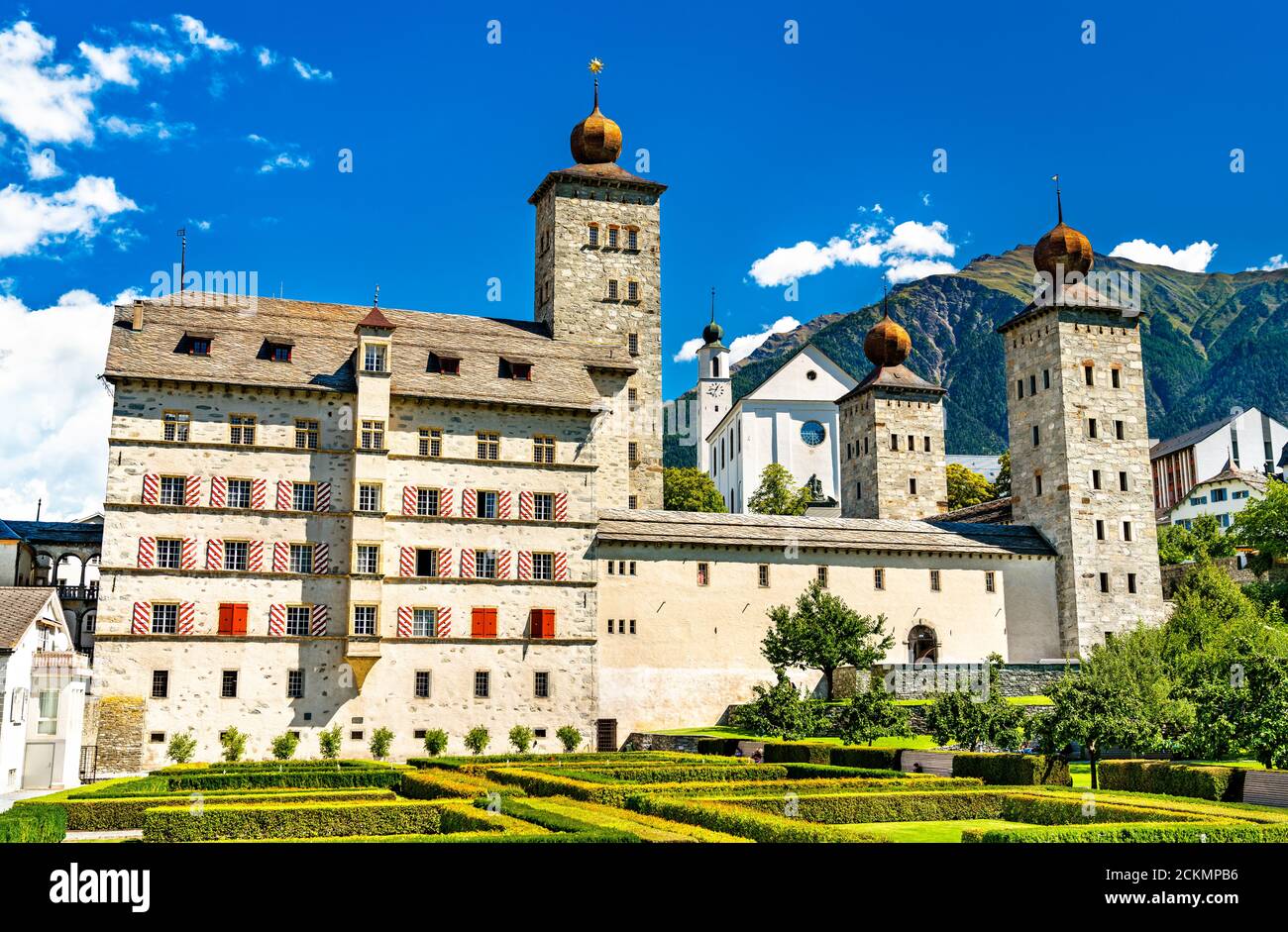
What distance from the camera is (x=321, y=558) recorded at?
164 ft

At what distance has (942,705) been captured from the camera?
4103 centimetres

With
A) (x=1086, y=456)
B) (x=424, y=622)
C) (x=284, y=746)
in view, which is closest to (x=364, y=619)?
(x=424, y=622)

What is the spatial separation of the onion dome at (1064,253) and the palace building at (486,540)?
3623 millimetres

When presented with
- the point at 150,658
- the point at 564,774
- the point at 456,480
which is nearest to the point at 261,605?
the point at 150,658

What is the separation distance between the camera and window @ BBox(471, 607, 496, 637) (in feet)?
169

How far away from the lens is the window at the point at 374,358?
50781 mm

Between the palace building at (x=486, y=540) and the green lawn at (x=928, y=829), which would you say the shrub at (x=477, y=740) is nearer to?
the palace building at (x=486, y=540)

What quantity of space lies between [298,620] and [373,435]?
796cm

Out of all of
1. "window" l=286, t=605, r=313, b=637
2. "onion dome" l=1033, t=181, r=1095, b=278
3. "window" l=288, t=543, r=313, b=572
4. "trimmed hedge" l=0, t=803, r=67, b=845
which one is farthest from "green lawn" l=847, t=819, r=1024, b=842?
"onion dome" l=1033, t=181, r=1095, b=278

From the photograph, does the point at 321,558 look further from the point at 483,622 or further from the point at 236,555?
the point at 483,622

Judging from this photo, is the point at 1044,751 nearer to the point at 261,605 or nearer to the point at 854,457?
the point at 261,605

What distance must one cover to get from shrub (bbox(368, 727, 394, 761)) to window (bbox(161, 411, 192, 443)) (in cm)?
1385

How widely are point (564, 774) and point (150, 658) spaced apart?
22.2 metres

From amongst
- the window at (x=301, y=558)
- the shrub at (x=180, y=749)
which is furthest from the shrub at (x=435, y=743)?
the shrub at (x=180, y=749)
